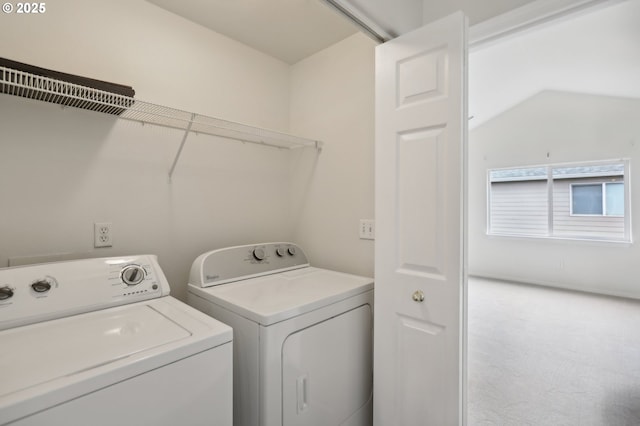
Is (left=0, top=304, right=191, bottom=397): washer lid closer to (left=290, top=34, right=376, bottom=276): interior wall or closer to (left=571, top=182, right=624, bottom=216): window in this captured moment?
(left=290, top=34, right=376, bottom=276): interior wall

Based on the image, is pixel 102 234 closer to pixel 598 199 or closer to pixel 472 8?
pixel 472 8

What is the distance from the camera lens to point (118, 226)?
1499mm

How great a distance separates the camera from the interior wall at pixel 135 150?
1277 mm

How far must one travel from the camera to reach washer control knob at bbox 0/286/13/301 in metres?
1.00

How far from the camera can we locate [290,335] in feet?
3.88

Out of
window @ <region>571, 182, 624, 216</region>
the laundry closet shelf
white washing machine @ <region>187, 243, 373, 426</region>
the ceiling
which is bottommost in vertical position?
white washing machine @ <region>187, 243, 373, 426</region>

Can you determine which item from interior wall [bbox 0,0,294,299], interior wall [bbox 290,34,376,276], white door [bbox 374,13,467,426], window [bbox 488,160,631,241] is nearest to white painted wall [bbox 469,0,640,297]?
window [bbox 488,160,631,241]

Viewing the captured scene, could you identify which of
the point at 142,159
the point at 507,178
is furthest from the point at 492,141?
the point at 142,159

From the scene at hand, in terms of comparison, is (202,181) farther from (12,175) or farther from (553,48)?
(553,48)

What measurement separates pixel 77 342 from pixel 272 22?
5.89 ft

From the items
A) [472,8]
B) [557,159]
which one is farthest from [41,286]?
[557,159]

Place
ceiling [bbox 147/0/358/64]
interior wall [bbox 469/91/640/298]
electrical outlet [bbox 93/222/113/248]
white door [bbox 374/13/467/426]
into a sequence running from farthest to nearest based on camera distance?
interior wall [bbox 469/91/640/298], ceiling [bbox 147/0/358/64], electrical outlet [bbox 93/222/113/248], white door [bbox 374/13/467/426]

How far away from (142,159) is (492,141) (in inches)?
242

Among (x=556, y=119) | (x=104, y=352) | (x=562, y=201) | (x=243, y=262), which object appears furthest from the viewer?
(x=562, y=201)
